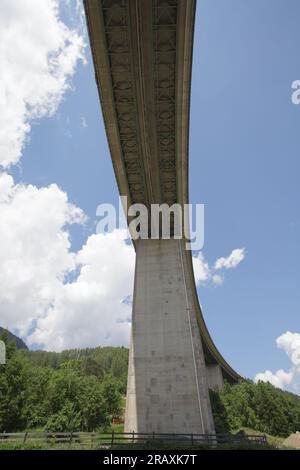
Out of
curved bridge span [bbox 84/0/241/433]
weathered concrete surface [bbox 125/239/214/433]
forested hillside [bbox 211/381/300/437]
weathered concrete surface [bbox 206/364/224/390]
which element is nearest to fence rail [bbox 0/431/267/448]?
weathered concrete surface [bbox 125/239/214/433]

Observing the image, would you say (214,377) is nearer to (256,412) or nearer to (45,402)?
(256,412)

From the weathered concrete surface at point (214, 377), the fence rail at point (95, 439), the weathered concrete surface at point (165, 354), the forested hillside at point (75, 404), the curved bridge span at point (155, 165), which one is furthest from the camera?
the weathered concrete surface at point (214, 377)

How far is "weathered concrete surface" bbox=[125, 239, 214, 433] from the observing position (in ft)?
74.6

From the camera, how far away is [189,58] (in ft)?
60.4

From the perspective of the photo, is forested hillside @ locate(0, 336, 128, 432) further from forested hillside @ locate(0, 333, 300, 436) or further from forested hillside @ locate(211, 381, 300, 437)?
forested hillside @ locate(211, 381, 300, 437)

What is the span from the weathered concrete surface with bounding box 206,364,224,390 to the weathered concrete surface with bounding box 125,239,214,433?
56.3 meters

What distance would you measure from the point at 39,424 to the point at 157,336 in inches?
714

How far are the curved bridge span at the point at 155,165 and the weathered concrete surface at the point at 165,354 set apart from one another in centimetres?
7

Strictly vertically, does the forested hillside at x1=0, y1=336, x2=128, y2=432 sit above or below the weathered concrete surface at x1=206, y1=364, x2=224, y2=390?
below

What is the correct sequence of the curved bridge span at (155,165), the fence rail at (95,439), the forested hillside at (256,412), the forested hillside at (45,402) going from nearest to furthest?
the fence rail at (95,439)
the curved bridge span at (155,165)
the forested hillside at (45,402)
the forested hillside at (256,412)

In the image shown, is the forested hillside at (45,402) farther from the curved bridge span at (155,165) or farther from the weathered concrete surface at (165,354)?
the curved bridge span at (155,165)

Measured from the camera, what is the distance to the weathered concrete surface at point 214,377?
74938mm

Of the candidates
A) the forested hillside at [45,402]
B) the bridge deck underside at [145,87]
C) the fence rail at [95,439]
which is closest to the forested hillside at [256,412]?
the forested hillside at [45,402]
